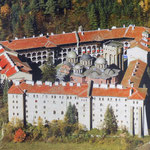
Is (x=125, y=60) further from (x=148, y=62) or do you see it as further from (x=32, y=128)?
(x=32, y=128)

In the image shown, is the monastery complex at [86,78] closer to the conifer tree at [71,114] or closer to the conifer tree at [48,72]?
the conifer tree at [71,114]

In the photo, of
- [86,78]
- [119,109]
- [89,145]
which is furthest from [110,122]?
[86,78]

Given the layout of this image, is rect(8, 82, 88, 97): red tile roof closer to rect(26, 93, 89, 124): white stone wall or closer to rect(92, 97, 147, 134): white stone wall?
rect(26, 93, 89, 124): white stone wall

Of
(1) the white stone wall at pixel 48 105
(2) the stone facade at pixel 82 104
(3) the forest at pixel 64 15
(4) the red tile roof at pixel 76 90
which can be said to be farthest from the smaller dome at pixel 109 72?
(3) the forest at pixel 64 15

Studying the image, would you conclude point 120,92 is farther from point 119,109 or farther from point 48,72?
point 48,72

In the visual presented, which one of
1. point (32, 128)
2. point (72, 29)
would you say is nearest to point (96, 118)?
point (32, 128)

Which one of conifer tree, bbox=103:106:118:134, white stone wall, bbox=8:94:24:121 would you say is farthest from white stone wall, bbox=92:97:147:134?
white stone wall, bbox=8:94:24:121
